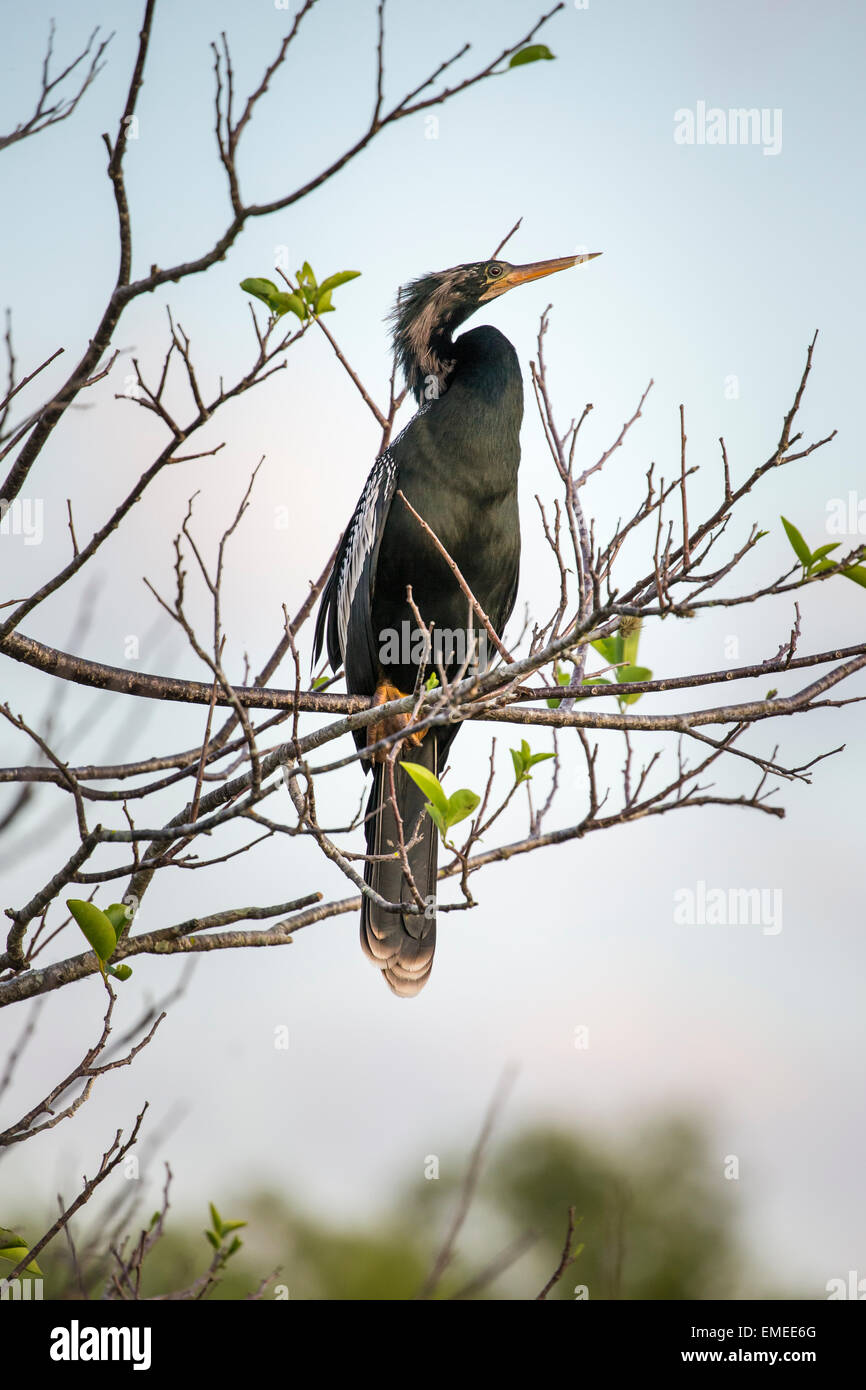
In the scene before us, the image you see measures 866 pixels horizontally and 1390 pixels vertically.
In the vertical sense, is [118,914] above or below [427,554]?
below

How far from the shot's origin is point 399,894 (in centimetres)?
354

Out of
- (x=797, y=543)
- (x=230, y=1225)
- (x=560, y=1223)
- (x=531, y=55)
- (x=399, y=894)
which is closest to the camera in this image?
(x=531, y=55)

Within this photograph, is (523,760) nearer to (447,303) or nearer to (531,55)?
(531,55)

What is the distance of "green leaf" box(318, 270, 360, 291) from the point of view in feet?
7.37

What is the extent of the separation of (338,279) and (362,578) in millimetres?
1653

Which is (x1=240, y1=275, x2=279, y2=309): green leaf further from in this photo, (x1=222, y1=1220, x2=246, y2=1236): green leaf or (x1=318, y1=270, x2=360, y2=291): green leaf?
(x1=222, y1=1220, x2=246, y2=1236): green leaf

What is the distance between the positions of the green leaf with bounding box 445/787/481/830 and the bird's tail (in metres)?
1.18

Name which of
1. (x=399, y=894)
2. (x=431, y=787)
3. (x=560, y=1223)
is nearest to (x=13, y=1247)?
(x=431, y=787)

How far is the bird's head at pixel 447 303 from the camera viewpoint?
429cm

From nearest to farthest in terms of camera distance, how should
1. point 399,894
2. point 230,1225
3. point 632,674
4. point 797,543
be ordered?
point 797,543, point 230,1225, point 632,674, point 399,894

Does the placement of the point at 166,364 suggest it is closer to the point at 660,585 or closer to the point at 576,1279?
the point at 660,585

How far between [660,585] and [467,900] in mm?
731

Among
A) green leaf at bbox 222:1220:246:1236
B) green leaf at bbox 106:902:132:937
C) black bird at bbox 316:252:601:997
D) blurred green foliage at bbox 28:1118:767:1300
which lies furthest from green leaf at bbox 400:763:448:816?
blurred green foliage at bbox 28:1118:767:1300
